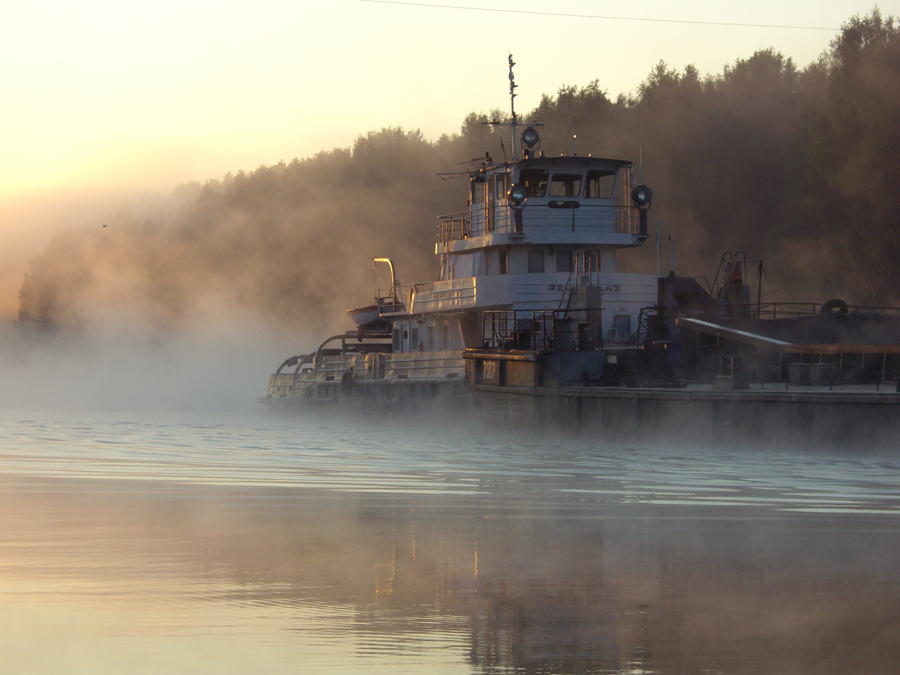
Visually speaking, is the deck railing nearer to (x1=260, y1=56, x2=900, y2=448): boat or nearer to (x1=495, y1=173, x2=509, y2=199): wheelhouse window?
(x1=260, y1=56, x2=900, y2=448): boat

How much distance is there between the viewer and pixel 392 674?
529 cm

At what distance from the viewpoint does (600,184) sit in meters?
27.0

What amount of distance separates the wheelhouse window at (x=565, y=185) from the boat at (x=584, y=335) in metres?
0.03

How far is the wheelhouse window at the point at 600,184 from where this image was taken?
26797 mm

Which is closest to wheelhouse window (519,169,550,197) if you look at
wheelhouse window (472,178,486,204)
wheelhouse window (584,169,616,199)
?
wheelhouse window (584,169,616,199)

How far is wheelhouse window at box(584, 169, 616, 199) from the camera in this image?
2680 centimetres

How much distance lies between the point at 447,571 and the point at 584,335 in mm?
15336

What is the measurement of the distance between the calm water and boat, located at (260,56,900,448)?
5054mm

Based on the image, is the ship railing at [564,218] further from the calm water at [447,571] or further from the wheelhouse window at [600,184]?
the calm water at [447,571]

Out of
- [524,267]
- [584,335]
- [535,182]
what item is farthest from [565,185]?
[584,335]

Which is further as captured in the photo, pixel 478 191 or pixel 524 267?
pixel 478 191

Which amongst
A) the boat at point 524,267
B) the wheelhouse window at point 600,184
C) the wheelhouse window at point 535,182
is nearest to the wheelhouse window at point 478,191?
the boat at point 524,267

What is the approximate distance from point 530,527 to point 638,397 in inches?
416

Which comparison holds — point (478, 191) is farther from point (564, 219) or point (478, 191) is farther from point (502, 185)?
point (564, 219)
